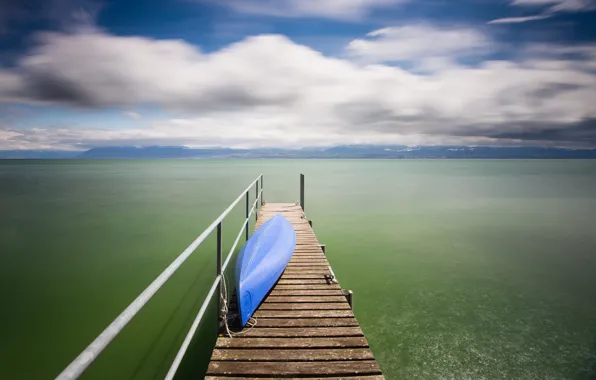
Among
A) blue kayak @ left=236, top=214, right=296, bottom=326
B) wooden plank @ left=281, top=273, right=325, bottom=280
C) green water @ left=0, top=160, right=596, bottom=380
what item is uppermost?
blue kayak @ left=236, top=214, right=296, bottom=326

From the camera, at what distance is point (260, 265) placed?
14.3ft

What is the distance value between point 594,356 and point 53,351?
817 centimetres

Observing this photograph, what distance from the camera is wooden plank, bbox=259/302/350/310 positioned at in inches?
155

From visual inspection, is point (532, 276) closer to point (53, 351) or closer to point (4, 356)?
point (53, 351)

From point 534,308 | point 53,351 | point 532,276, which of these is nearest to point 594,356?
point 534,308

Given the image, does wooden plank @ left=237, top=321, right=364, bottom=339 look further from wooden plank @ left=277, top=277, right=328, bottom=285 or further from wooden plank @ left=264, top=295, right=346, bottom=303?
wooden plank @ left=277, top=277, right=328, bottom=285

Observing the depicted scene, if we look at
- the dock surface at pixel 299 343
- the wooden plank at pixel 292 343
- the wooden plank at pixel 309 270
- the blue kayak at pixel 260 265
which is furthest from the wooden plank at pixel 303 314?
the wooden plank at pixel 309 270

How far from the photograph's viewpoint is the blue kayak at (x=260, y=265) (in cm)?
369

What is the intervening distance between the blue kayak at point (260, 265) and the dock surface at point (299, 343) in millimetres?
175


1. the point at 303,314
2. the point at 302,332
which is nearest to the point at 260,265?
the point at 303,314

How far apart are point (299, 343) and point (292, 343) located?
0.07 meters

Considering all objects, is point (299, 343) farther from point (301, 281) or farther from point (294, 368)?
point (301, 281)

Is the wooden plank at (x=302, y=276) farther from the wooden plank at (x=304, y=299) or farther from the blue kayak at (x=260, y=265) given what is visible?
the wooden plank at (x=304, y=299)

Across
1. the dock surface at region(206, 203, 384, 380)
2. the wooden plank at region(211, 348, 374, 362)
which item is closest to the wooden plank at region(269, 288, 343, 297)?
the dock surface at region(206, 203, 384, 380)
